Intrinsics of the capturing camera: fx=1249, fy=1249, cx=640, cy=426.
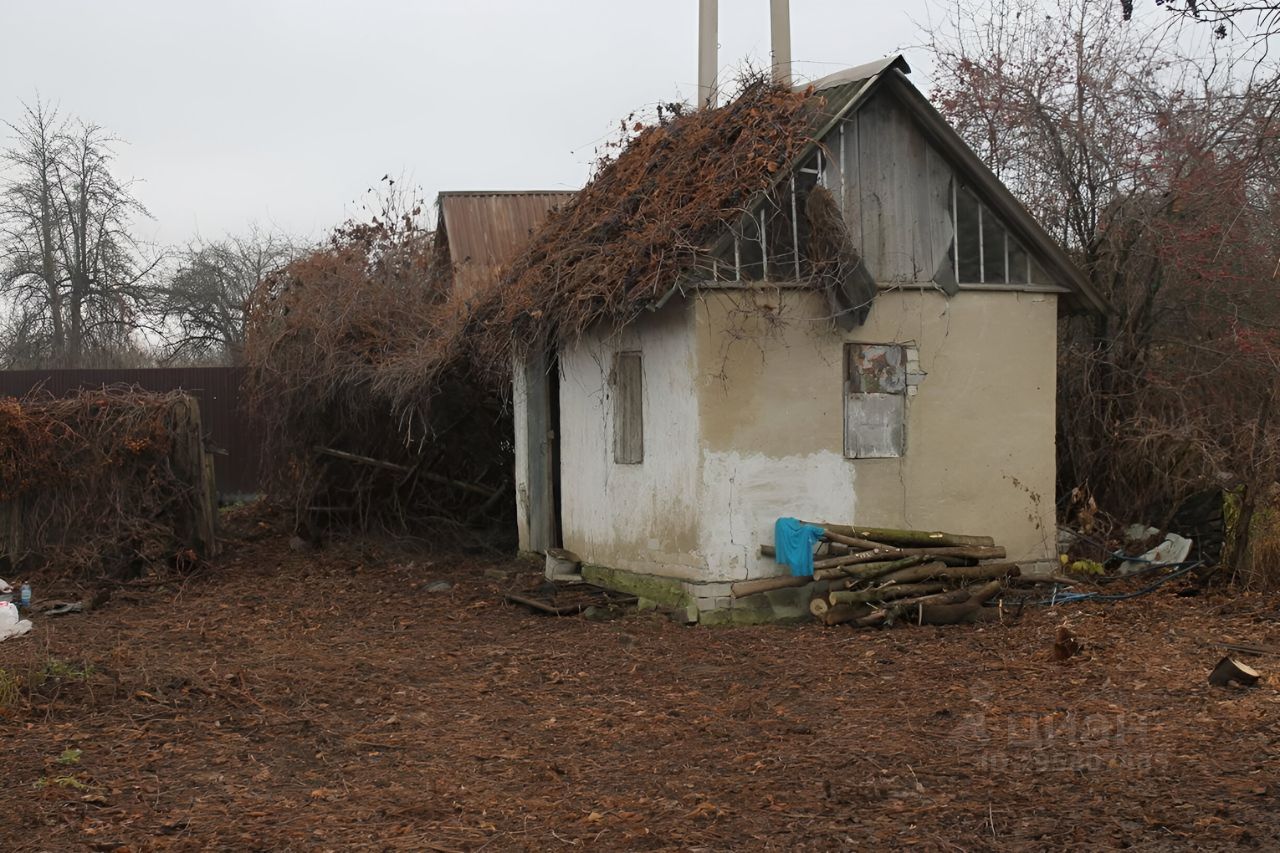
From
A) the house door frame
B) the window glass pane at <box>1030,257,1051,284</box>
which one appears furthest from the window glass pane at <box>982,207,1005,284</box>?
the house door frame

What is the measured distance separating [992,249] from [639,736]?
21.9 feet

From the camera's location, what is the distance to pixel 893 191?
38.1 ft

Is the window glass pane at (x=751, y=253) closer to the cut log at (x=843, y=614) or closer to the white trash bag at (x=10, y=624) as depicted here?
the cut log at (x=843, y=614)

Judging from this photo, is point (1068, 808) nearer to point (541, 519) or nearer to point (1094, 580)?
point (1094, 580)

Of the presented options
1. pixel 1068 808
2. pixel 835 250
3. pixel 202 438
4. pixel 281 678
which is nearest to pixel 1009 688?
pixel 1068 808

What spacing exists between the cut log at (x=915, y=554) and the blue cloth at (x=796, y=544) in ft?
0.34

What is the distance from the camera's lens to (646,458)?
11.7 metres

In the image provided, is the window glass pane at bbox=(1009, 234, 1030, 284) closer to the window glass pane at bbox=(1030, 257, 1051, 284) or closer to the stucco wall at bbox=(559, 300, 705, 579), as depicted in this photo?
the window glass pane at bbox=(1030, 257, 1051, 284)

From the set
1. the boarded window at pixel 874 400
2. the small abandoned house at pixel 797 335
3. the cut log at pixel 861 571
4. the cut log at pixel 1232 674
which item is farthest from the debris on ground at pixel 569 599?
the cut log at pixel 1232 674

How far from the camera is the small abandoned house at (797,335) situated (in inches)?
429

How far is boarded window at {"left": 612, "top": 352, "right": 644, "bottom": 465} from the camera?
39.0 ft

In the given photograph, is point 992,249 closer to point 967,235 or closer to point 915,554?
point 967,235

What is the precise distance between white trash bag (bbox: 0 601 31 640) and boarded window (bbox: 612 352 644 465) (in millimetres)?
5582

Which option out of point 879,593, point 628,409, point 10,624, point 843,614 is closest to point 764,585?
point 843,614
